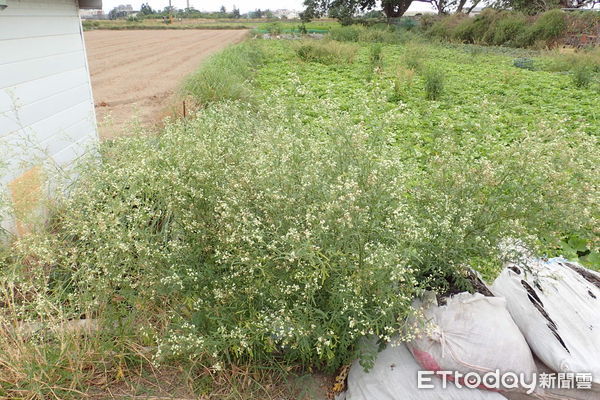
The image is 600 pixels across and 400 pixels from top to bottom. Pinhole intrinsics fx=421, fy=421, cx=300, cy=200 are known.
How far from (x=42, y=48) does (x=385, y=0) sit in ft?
114

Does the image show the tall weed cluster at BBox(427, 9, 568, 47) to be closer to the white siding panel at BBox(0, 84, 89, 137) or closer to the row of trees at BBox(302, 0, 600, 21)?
the row of trees at BBox(302, 0, 600, 21)

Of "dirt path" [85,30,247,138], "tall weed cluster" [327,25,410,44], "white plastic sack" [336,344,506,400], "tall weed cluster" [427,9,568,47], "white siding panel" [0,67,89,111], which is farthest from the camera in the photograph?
"tall weed cluster" [327,25,410,44]

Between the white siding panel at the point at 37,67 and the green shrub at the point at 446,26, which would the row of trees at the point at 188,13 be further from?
the white siding panel at the point at 37,67

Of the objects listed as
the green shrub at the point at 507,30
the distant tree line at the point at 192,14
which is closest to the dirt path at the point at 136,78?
the green shrub at the point at 507,30

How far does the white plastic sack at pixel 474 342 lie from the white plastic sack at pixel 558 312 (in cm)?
13

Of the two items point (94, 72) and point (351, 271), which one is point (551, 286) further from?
point (94, 72)

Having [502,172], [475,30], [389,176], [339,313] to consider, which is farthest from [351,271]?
[475,30]

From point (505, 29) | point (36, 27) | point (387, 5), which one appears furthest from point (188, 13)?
point (36, 27)

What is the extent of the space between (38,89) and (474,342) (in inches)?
190

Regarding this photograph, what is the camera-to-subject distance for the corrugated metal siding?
3979 millimetres

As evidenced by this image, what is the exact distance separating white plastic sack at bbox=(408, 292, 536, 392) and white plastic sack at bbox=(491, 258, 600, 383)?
0.41 ft

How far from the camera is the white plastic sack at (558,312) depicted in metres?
2.33

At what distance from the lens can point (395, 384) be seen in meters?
2.46

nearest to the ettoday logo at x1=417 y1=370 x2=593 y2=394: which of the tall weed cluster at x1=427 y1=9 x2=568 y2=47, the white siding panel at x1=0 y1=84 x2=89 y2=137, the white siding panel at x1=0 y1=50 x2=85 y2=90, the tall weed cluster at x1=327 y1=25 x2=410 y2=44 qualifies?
the white siding panel at x1=0 y1=84 x2=89 y2=137
